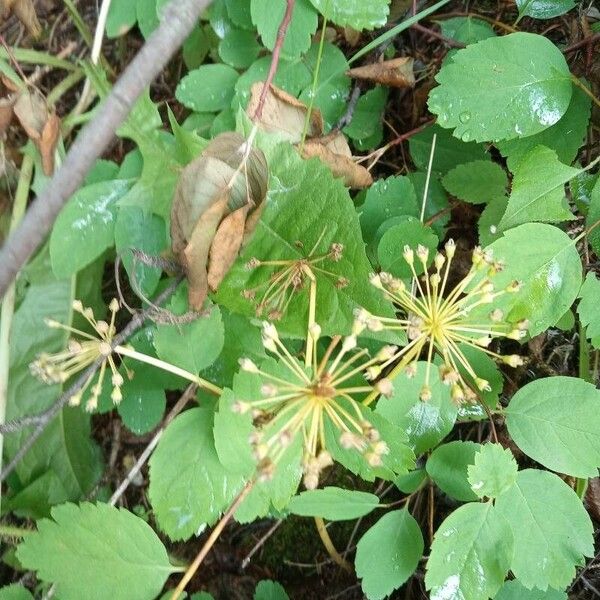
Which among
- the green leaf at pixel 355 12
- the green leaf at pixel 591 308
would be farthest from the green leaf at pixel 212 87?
the green leaf at pixel 591 308

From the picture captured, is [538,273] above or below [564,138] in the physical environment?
below

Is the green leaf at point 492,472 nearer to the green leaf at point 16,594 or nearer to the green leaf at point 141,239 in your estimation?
the green leaf at point 141,239

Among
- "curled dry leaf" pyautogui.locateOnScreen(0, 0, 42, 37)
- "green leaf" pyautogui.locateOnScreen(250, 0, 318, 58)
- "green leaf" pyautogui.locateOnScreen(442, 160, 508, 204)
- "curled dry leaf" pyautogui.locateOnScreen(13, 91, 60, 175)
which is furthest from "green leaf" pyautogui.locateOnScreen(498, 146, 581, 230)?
"curled dry leaf" pyautogui.locateOnScreen(0, 0, 42, 37)

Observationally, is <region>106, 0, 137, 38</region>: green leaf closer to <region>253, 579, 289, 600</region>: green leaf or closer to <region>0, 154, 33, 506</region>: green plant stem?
<region>0, 154, 33, 506</region>: green plant stem

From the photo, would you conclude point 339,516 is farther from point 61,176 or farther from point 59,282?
point 59,282

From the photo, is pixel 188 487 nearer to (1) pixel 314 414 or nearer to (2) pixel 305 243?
(1) pixel 314 414

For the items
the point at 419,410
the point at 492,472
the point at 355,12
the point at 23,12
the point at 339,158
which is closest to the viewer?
the point at 492,472

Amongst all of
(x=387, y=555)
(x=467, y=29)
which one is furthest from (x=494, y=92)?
Result: (x=387, y=555)
